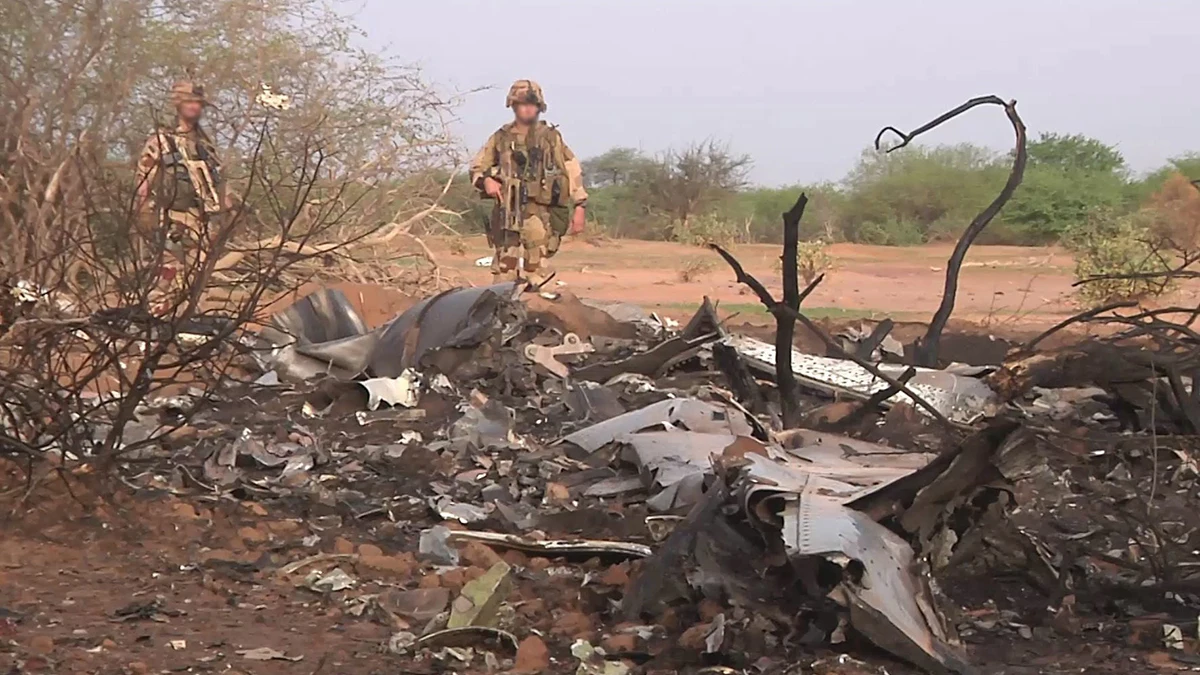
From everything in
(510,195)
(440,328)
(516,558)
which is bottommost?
(516,558)

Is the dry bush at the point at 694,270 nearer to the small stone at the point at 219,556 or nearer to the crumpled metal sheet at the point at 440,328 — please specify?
the crumpled metal sheet at the point at 440,328

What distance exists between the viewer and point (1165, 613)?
3.43 meters

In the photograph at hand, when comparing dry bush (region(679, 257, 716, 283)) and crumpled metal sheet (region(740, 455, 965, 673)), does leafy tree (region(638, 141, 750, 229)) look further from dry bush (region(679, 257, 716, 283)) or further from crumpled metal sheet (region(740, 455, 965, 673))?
crumpled metal sheet (region(740, 455, 965, 673))

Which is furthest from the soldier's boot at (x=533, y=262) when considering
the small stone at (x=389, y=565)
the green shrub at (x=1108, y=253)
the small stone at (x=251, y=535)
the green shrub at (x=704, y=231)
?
the green shrub at (x=704, y=231)

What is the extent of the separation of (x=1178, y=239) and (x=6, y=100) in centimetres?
1508

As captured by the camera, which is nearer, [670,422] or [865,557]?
[865,557]

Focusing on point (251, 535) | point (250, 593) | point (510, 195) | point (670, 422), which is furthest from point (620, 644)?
point (510, 195)

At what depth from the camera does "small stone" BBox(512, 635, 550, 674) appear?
3.03 metres

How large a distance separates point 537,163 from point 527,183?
184mm

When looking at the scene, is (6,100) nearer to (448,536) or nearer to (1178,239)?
(448,536)

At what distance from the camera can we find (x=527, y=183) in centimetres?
1022

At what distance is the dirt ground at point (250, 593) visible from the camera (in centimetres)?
305

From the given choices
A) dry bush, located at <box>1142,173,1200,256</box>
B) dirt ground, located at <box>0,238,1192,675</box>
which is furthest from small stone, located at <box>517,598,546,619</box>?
dry bush, located at <box>1142,173,1200,256</box>

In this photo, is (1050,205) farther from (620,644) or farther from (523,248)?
(620,644)
